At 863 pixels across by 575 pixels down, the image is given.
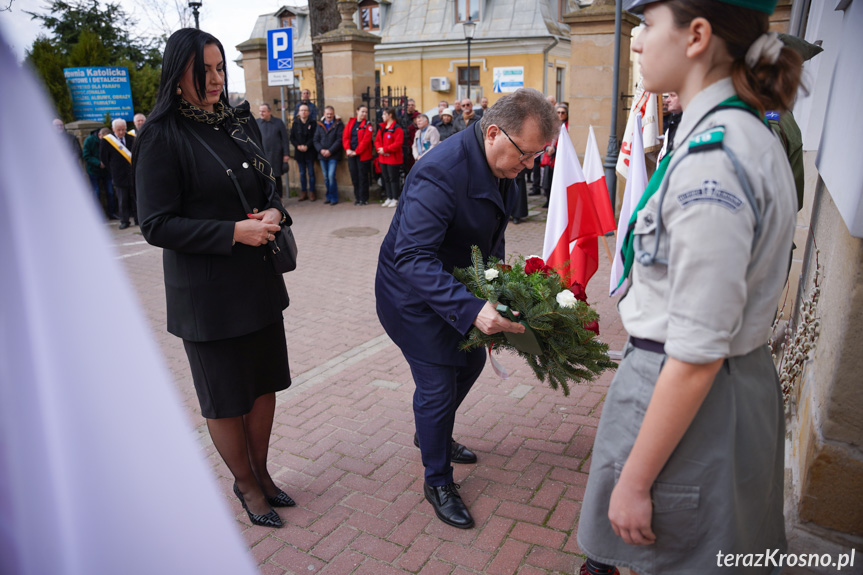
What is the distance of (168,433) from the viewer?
0.81m

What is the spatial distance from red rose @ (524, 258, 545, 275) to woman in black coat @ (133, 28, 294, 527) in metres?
1.14

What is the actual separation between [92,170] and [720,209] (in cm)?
1373

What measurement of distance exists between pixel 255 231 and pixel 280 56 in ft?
37.1

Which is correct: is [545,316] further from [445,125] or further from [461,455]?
[445,125]

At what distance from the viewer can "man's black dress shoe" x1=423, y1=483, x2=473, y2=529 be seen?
3.07 meters

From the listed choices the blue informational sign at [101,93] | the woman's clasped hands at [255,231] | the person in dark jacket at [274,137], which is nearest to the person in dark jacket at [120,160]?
the person in dark jacket at [274,137]

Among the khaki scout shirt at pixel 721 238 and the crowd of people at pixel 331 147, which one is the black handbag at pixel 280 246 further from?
the crowd of people at pixel 331 147

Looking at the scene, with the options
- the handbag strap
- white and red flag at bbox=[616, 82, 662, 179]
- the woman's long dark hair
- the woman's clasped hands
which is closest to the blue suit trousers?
the woman's clasped hands

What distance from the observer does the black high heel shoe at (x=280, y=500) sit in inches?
129

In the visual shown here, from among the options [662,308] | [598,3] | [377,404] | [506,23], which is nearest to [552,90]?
[506,23]

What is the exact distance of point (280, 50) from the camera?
12867 millimetres

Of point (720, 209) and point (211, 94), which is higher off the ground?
point (211, 94)

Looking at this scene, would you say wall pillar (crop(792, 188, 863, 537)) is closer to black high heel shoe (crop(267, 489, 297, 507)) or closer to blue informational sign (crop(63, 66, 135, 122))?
black high heel shoe (crop(267, 489, 297, 507))

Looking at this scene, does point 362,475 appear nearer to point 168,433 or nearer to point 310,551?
point 310,551
